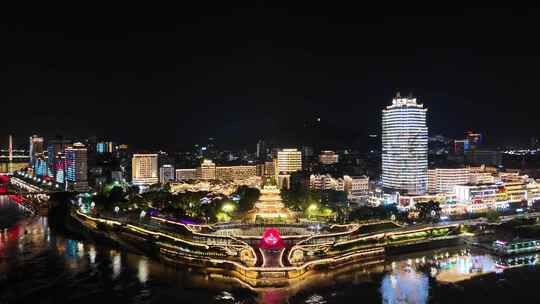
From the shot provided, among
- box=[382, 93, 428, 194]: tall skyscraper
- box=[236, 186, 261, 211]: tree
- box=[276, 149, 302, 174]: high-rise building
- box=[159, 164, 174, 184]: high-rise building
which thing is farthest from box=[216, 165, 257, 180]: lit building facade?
box=[382, 93, 428, 194]: tall skyscraper

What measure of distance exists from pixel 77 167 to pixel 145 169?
6.59 metres

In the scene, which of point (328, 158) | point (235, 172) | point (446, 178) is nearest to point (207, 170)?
point (235, 172)

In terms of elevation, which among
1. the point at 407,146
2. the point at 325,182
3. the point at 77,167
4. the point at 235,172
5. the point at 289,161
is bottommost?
the point at 325,182

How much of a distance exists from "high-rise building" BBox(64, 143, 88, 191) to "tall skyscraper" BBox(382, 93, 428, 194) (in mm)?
27573

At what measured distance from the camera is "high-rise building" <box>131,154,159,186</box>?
44688mm

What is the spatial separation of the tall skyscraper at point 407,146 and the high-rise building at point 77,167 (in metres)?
27.6

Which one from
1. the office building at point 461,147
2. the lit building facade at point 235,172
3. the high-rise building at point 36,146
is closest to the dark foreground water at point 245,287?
the lit building facade at point 235,172

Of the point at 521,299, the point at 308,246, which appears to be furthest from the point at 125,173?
the point at 521,299

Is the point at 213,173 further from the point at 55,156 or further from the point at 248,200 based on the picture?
the point at 55,156

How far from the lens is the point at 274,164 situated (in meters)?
47.5

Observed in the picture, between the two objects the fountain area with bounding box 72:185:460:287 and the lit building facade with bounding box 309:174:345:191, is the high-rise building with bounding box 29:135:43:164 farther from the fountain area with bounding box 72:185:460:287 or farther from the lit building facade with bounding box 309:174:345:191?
the fountain area with bounding box 72:185:460:287

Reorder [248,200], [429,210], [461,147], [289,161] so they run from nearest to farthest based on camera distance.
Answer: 1. [429,210]
2. [248,200]
3. [289,161]
4. [461,147]

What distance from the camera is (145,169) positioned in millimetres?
44906

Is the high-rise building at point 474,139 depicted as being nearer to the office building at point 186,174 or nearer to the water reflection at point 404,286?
the office building at point 186,174
